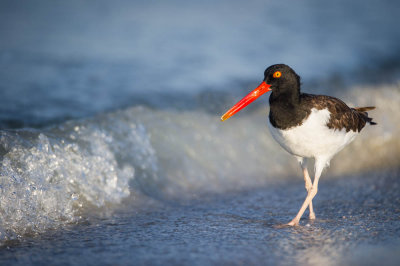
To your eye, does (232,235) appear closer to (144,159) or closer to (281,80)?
(281,80)

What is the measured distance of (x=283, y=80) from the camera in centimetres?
420

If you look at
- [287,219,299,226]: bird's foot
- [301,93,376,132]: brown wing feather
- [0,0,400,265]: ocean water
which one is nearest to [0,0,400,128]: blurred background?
[0,0,400,265]: ocean water

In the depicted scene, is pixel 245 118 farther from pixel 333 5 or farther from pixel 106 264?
pixel 333 5

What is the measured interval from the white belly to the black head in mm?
272

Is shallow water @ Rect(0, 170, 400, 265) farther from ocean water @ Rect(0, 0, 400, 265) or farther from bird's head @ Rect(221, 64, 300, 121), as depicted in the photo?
bird's head @ Rect(221, 64, 300, 121)

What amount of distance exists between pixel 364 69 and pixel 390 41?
11.0ft

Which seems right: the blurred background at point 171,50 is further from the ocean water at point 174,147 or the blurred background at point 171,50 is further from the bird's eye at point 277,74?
the bird's eye at point 277,74

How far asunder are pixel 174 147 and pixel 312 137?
234 cm

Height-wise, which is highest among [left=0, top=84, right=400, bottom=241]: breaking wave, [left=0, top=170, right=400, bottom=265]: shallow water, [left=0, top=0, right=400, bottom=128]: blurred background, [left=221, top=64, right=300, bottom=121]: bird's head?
[left=0, top=0, right=400, bottom=128]: blurred background

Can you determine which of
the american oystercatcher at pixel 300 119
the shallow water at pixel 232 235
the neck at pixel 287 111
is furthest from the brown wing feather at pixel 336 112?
the shallow water at pixel 232 235

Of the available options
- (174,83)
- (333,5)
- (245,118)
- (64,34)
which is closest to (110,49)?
(64,34)

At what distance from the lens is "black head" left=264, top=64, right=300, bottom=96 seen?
4.20 metres

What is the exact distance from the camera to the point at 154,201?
16.4 feet

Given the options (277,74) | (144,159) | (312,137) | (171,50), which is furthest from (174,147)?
(171,50)
